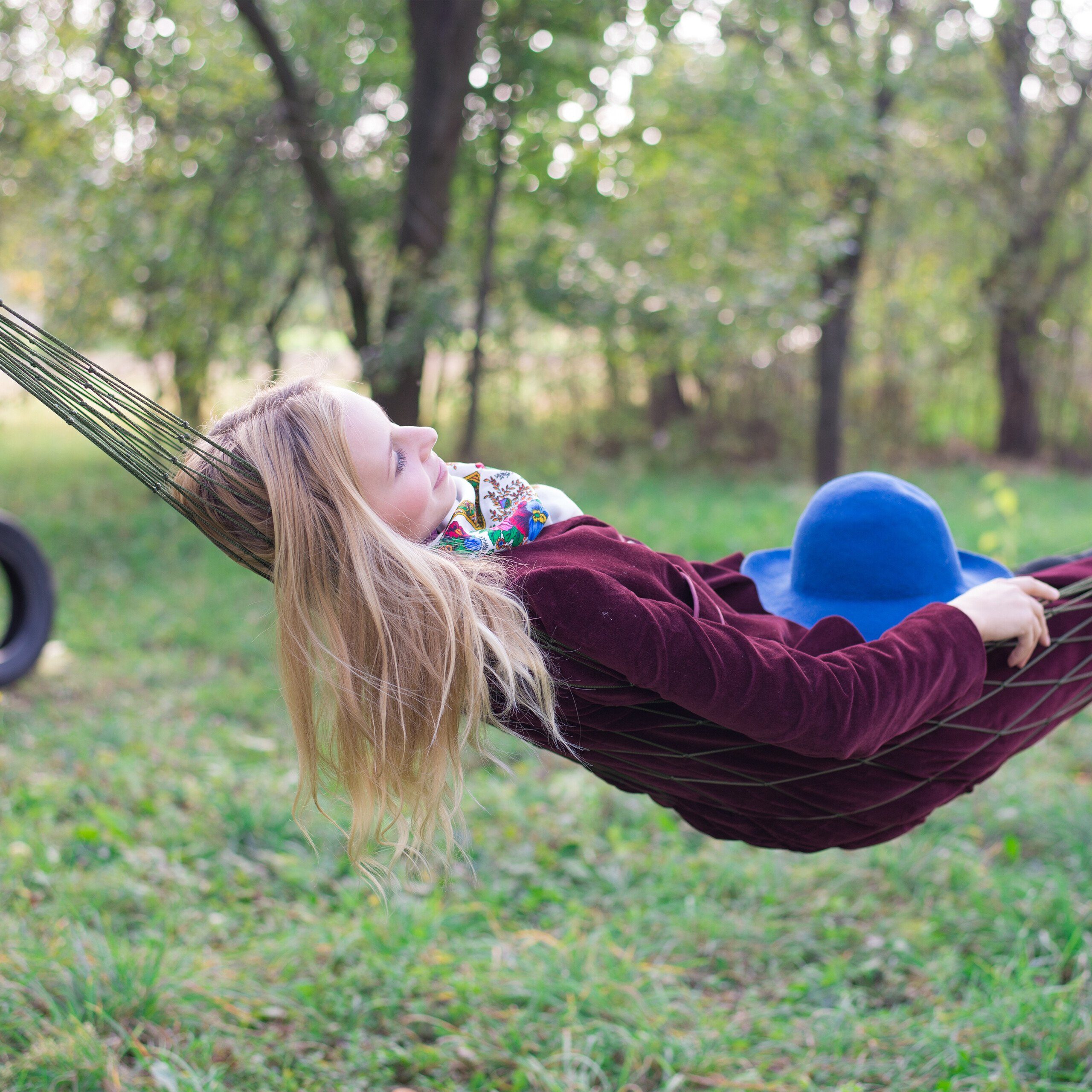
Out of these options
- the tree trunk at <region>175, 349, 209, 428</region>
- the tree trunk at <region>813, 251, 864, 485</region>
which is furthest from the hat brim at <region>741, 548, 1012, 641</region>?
the tree trunk at <region>813, 251, 864, 485</region>

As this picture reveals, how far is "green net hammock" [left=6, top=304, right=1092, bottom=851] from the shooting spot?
1451 mm

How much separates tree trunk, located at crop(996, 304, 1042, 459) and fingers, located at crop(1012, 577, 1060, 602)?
9.32m

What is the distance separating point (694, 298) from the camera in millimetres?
5918

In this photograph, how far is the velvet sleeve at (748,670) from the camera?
1.31 metres

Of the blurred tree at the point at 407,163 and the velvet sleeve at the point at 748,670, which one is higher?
the blurred tree at the point at 407,163

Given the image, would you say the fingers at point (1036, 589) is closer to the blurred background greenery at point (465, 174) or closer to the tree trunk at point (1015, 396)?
the blurred background greenery at point (465, 174)

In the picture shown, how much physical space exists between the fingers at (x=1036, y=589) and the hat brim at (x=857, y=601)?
0.12 metres

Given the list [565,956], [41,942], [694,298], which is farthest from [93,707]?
[694,298]

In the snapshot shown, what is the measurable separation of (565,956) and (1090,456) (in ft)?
30.7

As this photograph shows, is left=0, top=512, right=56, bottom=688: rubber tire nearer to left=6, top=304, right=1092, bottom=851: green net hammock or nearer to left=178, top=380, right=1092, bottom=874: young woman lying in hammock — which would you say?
left=6, top=304, right=1092, bottom=851: green net hammock

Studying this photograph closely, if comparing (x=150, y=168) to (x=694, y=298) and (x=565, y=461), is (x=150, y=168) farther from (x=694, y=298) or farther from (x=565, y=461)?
(x=565, y=461)

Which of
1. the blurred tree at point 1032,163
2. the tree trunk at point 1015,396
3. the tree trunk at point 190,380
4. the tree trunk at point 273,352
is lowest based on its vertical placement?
the tree trunk at point 190,380

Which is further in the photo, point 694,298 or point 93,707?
point 694,298

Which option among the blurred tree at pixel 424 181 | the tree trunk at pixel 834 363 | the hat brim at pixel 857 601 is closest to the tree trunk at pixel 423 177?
the blurred tree at pixel 424 181
